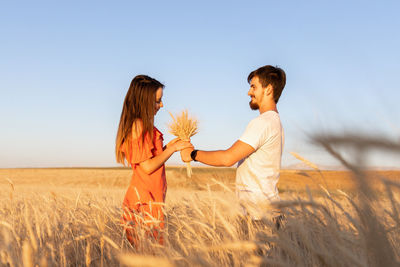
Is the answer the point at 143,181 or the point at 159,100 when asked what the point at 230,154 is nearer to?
the point at 143,181

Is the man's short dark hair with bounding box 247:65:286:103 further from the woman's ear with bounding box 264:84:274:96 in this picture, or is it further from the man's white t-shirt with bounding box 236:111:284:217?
the man's white t-shirt with bounding box 236:111:284:217

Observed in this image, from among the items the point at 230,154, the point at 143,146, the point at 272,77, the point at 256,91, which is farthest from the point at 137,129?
the point at 272,77

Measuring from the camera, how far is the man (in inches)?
90.2

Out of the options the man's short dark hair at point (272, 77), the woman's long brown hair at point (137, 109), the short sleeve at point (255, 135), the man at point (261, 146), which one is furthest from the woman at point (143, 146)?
the man's short dark hair at point (272, 77)

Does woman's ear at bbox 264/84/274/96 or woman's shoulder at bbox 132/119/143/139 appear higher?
woman's ear at bbox 264/84/274/96

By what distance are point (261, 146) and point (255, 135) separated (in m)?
0.15

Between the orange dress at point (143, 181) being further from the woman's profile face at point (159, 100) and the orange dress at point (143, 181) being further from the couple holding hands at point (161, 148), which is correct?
the woman's profile face at point (159, 100)

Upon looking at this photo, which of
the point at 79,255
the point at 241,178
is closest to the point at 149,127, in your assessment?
the point at 241,178

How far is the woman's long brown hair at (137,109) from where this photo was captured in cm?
288

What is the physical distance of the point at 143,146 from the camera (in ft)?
9.10

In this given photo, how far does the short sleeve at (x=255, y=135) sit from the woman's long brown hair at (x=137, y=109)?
920 mm

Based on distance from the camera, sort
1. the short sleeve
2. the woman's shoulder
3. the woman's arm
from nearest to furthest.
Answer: the short sleeve < the woman's arm < the woman's shoulder

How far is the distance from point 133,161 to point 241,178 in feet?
3.02

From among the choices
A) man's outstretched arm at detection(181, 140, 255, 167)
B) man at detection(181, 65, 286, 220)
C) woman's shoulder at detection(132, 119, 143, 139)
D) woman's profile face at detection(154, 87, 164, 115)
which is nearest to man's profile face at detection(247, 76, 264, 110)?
man at detection(181, 65, 286, 220)
